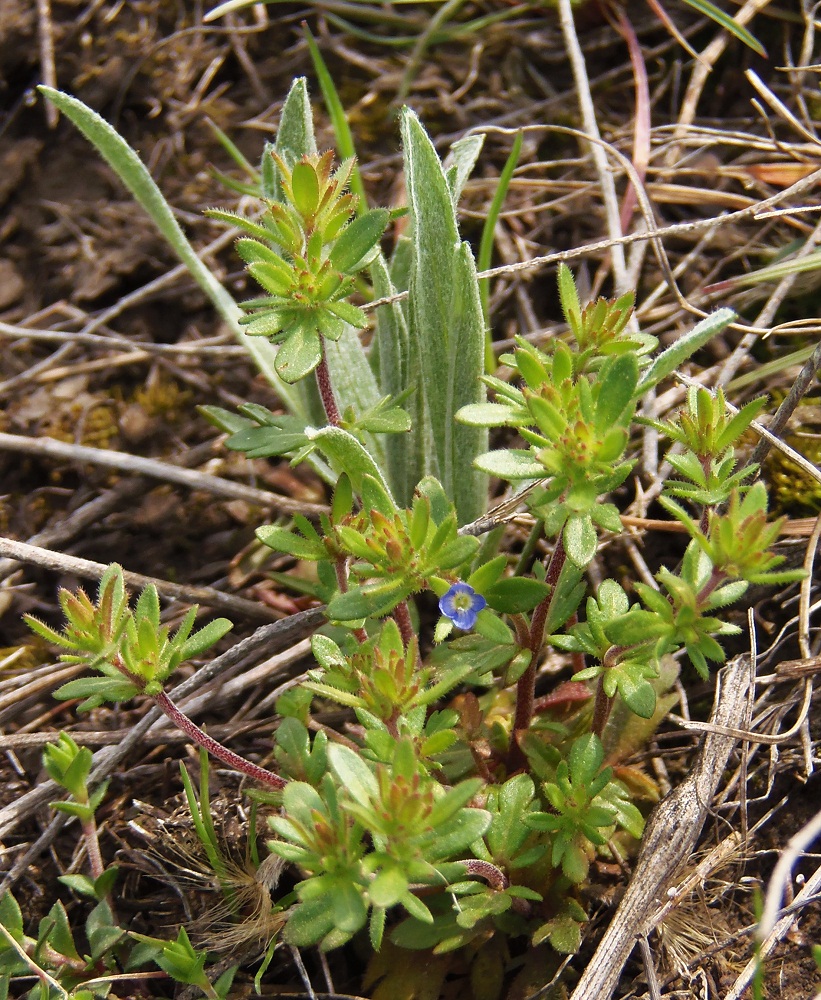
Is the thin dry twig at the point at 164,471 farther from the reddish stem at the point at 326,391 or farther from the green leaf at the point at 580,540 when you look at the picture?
the green leaf at the point at 580,540

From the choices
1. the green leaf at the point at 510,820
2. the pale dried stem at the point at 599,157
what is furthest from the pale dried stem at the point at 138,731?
the pale dried stem at the point at 599,157

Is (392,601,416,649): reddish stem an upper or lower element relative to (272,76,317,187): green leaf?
lower

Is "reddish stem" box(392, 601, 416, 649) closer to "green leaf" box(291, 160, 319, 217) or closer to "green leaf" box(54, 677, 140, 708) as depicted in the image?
"green leaf" box(54, 677, 140, 708)

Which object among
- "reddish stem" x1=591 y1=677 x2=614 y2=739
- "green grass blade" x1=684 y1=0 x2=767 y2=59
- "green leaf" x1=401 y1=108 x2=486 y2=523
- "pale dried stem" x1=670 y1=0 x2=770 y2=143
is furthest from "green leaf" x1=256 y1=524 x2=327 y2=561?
"green grass blade" x1=684 y1=0 x2=767 y2=59

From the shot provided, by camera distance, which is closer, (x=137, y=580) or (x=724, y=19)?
(x=137, y=580)

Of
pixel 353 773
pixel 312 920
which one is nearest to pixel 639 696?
pixel 353 773

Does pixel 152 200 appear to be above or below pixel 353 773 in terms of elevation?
above

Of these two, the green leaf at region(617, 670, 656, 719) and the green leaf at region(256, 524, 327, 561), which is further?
the green leaf at region(256, 524, 327, 561)

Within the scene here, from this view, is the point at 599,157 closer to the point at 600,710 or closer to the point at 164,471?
the point at 164,471

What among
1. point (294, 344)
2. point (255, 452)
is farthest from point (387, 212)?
point (255, 452)
